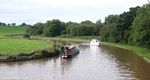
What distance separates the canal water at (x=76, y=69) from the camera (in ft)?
172

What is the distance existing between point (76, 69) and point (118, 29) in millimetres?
61638

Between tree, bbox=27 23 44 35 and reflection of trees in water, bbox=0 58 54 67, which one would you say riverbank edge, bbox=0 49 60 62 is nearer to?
reflection of trees in water, bbox=0 58 54 67

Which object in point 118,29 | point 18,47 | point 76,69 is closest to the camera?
point 76,69

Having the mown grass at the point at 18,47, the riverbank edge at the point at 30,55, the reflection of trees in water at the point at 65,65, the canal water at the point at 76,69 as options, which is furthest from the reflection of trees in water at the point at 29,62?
the mown grass at the point at 18,47

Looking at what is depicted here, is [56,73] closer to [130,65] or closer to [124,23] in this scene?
[130,65]

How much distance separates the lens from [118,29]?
120m

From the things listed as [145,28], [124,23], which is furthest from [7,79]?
[124,23]

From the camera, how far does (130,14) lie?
119562 millimetres

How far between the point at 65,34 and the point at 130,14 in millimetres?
57429

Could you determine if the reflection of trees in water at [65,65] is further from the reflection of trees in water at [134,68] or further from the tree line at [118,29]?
the tree line at [118,29]

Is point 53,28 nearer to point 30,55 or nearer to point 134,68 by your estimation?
point 30,55

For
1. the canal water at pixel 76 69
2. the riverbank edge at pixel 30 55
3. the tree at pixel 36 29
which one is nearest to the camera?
the canal water at pixel 76 69

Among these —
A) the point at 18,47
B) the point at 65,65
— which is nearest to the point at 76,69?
the point at 65,65

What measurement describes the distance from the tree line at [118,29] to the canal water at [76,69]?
489 inches
